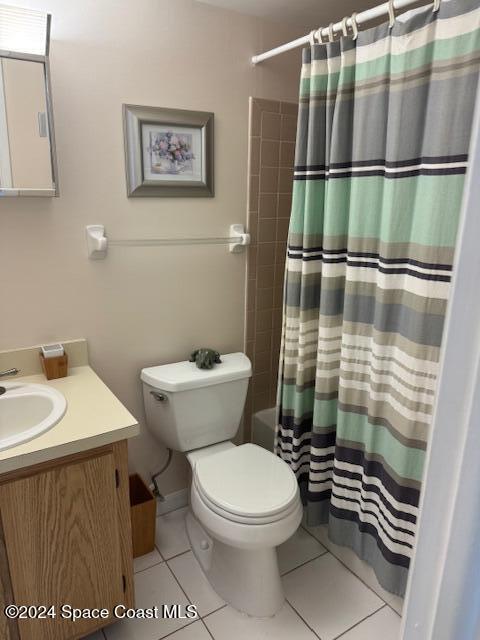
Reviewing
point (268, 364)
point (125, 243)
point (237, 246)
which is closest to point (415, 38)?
point (237, 246)

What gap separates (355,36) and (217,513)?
5.28ft

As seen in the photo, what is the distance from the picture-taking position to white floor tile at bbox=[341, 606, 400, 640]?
1545mm

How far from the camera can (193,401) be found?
1807 millimetres

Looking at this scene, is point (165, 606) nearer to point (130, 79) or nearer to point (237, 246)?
point (237, 246)

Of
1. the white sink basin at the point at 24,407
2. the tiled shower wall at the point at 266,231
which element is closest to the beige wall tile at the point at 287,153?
the tiled shower wall at the point at 266,231

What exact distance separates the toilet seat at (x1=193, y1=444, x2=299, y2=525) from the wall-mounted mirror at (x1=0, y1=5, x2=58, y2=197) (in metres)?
1.14

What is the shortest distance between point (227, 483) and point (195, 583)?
19.3 inches

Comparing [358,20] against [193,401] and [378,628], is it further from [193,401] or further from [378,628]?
[378,628]

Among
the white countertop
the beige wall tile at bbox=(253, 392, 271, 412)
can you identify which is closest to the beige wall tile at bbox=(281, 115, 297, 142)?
the beige wall tile at bbox=(253, 392, 271, 412)

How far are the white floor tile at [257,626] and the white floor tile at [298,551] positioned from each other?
21 centimetres

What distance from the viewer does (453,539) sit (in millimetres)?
359

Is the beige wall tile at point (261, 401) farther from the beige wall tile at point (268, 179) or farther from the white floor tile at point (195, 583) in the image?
the beige wall tile at point (268, 179)

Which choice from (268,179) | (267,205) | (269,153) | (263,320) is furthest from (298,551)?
(269,153)

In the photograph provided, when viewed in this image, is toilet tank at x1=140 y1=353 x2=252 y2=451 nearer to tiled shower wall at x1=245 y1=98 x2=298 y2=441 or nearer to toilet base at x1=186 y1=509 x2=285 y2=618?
tiled shower wall at x1=245 y1=98 x2=298 y2=441
